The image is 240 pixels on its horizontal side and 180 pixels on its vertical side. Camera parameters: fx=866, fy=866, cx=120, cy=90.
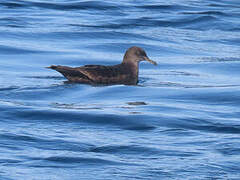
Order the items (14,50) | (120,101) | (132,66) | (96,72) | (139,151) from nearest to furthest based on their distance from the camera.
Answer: (139,151), (120,101), (96,72), (132,66), (14,50)

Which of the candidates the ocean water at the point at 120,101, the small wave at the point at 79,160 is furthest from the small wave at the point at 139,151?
the small wave at the point at 79,160

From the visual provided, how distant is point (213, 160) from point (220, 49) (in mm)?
12464

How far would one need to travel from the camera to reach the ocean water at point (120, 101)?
355 inches

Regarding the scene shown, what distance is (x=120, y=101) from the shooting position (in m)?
13.5

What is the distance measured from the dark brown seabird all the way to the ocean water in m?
0.21

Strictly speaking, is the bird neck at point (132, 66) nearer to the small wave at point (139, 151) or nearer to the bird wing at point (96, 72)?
the bird wing at point (96, 72)

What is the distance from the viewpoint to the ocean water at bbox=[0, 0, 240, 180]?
9023 mm

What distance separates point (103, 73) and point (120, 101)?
1.55 metres

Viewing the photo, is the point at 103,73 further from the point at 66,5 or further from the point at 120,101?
the point at 66,5

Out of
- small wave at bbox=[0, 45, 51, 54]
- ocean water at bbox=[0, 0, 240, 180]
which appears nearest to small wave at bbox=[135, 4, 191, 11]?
ocean water at bbox=[0, 0, 240, 180]

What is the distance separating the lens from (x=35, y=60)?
1830 centimetres

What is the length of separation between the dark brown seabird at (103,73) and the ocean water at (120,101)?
0.21 meters

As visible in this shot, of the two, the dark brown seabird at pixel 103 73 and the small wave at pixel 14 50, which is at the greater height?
the dark brown seabird at pixel 103 73

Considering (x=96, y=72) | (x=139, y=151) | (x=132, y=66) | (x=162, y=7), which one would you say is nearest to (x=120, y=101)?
(x=96, y=72)
